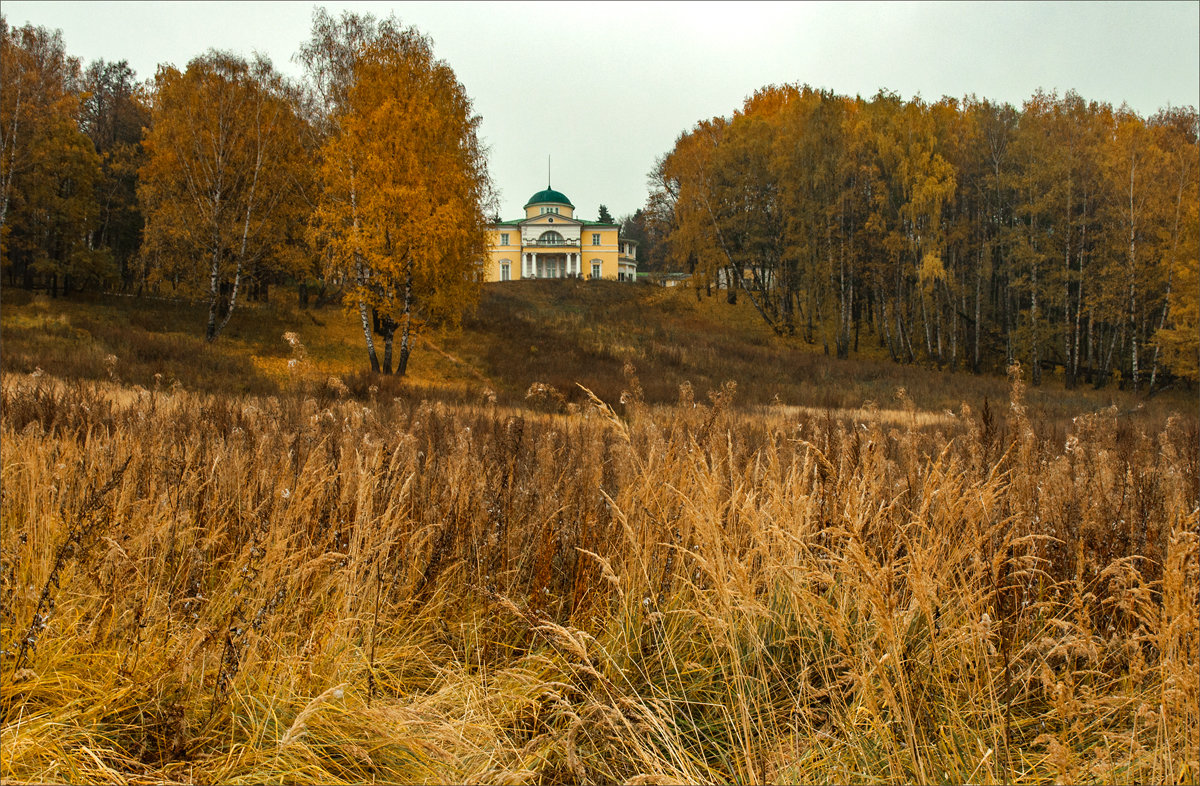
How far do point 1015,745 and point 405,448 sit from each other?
3.84 meters

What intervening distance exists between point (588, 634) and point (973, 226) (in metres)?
34.1

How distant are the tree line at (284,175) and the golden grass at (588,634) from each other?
1695cm

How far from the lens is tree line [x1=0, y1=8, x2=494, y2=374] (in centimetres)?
1967

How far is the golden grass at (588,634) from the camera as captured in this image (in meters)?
1.93

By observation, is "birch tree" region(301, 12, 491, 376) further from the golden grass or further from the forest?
the golden grass

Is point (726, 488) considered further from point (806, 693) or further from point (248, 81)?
point (248, 81)

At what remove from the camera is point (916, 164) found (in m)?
28.7

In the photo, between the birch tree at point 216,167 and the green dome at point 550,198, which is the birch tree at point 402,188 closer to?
the birch tree at point 216,167

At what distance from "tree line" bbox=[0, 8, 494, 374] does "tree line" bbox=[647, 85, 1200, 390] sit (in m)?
17.5

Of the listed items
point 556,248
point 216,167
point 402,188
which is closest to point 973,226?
point 402,188

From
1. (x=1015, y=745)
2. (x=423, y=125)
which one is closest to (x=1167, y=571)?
(x=1015, y=745)

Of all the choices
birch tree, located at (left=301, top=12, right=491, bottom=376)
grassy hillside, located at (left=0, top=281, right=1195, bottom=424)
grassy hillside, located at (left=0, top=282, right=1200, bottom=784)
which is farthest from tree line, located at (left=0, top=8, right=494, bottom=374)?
grassy hillside, located at (left=0, top=282, right=1200, bottom=784)

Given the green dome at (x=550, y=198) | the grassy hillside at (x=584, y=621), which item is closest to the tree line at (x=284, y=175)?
the grassy hillside at (x=584, y=621)

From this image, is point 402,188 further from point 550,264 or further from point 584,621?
point 550,264
